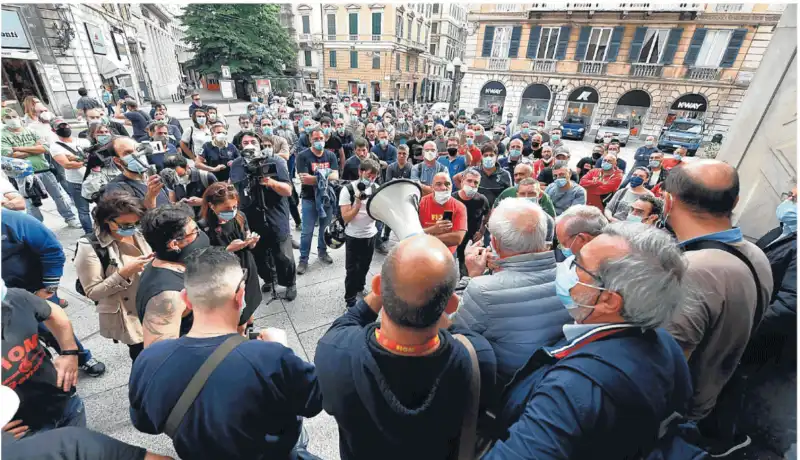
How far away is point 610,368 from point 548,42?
26798 mm

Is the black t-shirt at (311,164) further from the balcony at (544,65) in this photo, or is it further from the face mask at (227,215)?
the balcony at (544,65)

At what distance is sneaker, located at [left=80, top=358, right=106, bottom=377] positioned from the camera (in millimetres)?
2795

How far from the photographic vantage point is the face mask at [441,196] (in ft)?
11.5

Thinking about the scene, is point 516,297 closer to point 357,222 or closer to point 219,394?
point 219,394

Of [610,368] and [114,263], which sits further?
[114,263]

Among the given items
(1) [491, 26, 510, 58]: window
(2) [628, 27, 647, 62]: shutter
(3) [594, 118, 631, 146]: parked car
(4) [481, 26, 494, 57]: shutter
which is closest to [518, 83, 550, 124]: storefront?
(1) [491, 26, 510, 58]: window

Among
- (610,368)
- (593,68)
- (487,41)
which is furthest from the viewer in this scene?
(487,41)

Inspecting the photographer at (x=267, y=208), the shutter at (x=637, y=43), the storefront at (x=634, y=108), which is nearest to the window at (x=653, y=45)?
the shutter at (x=637, y=43)

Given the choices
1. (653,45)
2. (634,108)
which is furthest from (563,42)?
(634,108)

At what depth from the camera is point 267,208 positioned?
3633 millimetres

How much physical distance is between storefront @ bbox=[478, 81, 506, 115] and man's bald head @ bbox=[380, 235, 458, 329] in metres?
25.5

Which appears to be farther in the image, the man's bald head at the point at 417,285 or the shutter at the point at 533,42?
the shutter at the point at 533,42

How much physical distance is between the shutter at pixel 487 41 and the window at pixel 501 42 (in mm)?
220

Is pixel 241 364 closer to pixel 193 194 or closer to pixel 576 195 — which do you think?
pixel 193 194
